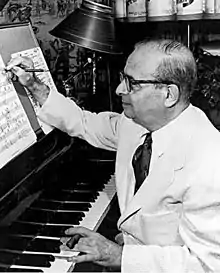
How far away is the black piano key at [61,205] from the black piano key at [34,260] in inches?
6.3

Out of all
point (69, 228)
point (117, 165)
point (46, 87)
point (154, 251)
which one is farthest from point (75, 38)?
point (154, 251)

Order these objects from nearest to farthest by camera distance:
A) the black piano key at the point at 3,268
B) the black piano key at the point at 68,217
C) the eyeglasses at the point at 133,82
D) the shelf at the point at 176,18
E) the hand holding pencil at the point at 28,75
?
the black piano key at the point at 3,268 < the eyeglasses at the point at 133,82 < the hand holding pencil at the point at 28,75 < the black piano key at the point at 68,217 < the shelf at the point at 176,18

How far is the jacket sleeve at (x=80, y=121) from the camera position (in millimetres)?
1691

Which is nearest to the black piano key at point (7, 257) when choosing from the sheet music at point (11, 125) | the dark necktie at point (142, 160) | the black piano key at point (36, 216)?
the black piano key at point (36, 216)

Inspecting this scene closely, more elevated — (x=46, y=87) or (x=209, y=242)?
(x=46, y=87)

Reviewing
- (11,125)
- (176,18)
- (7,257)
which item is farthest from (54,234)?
(176,18)

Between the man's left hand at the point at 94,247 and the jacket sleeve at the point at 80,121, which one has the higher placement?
the jacket sleeve at the point at 80,121

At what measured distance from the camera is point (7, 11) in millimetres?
2020

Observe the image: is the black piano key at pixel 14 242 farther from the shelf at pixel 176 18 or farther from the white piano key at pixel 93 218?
the shelf at pixel 176 18

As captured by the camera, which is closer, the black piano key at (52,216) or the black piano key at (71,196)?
the black piano key at (52,216)

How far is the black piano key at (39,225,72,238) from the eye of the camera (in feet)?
5.01

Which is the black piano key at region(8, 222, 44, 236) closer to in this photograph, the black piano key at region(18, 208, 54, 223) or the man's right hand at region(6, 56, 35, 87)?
the black piano key at region(18, 208, 54, 223)

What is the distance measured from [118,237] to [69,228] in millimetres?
291

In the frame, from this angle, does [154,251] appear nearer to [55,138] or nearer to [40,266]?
[40,266]
